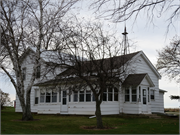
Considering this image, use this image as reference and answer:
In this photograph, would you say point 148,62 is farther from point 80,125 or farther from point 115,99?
point 80,125

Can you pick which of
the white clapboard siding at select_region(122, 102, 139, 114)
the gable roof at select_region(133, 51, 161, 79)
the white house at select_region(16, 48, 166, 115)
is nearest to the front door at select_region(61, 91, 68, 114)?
the white house at select_region(16, 48, 166, 115)

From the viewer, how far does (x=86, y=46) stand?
1277cm

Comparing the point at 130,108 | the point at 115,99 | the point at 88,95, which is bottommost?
the point at 130,108

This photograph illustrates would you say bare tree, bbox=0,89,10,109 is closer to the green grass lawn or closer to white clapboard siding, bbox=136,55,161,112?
the green grass lawn

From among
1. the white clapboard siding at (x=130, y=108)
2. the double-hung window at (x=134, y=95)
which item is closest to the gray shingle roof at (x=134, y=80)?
the double-hung window at (x=134, y=95)

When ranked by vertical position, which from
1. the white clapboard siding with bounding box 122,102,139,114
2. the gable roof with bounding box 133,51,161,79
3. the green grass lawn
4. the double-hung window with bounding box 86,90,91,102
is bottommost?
the green grass lawn

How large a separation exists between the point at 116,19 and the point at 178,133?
6.85 meters

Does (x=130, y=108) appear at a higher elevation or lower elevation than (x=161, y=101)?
lower

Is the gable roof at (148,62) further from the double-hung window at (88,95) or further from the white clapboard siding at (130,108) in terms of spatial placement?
the double-hung window at (88,95)

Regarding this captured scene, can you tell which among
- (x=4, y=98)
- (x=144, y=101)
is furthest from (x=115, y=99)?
(x=4, y=98)

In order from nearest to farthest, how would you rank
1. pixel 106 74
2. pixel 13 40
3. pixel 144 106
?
pixel 106 74 → pixel 13 40 → pixel 144 106

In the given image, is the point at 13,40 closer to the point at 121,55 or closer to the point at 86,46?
the point at 86,46

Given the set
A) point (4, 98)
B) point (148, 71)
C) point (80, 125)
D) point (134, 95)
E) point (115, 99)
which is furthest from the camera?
point (4, 98)

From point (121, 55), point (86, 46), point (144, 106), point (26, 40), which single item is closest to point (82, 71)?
point (86, 46)
